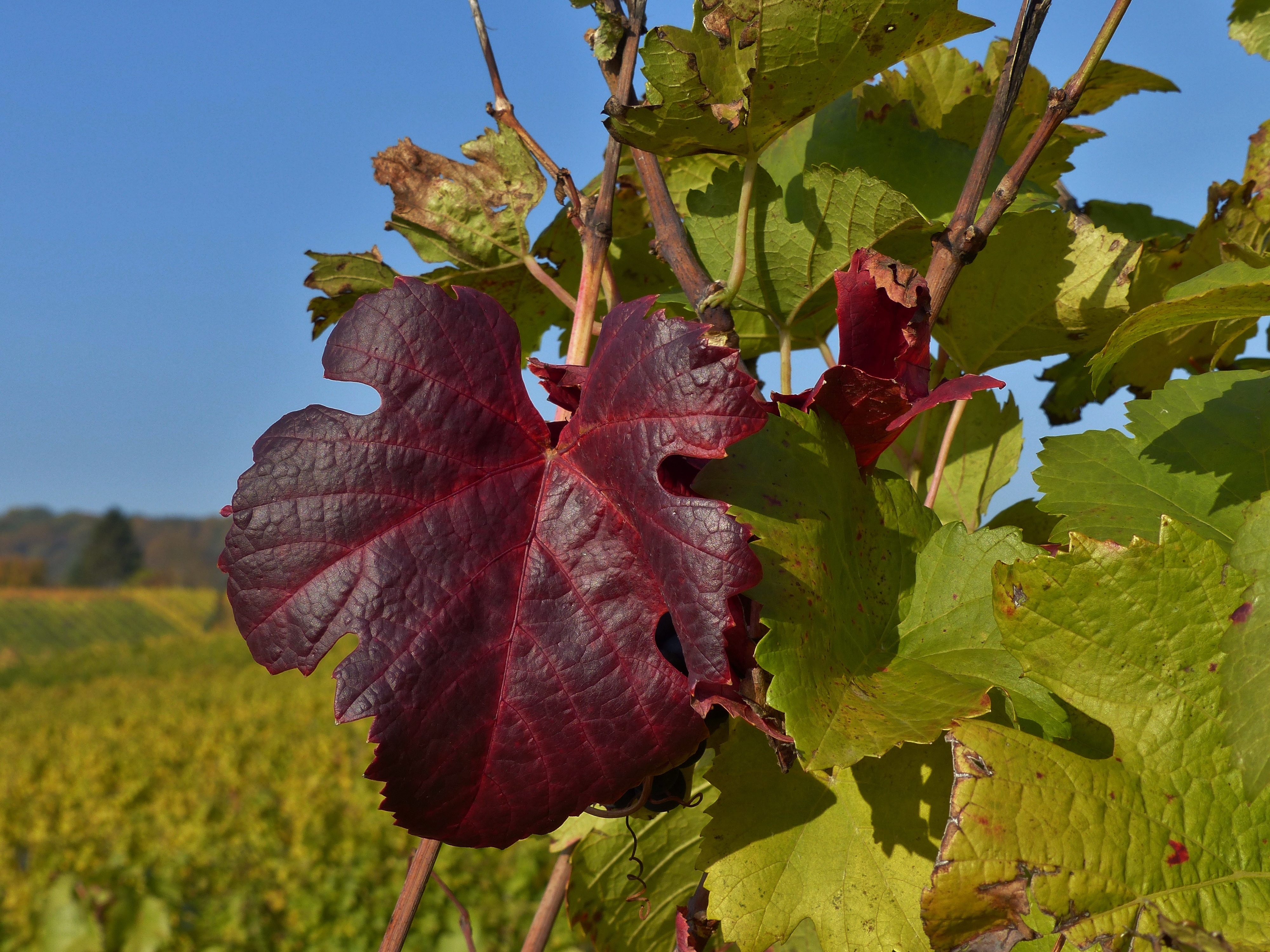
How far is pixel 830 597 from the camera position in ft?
1.31

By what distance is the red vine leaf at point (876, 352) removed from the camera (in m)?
0.41

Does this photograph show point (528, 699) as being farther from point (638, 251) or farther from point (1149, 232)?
point (1149, 232)

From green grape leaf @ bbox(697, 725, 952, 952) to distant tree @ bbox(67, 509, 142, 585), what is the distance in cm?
5167

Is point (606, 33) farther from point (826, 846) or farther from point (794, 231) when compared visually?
point (826, 846)

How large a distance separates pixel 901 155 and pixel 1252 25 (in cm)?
25

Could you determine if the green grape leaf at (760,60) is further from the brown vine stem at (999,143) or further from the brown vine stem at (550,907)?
the brown vine stem at (550,907)

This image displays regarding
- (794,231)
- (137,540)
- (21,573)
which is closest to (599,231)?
(794,231)

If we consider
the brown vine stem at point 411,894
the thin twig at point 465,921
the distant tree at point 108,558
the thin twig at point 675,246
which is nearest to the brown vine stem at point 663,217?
the thin twig at point 675,246

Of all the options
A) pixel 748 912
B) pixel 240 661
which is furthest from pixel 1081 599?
pixel 240 661

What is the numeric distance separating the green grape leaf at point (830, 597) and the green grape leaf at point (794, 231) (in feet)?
0.48

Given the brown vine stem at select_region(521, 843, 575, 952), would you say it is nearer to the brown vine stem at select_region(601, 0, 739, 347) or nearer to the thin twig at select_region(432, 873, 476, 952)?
the thin twig at select_region(432, 873, 476, 952)

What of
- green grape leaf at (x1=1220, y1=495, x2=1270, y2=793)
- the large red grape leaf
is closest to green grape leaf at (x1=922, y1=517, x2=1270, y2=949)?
green grape leaf at (x1=1220, y1=495, x2=1270, y2=793)

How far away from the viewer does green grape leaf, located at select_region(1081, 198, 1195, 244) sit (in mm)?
789

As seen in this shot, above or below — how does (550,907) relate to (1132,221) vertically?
below
